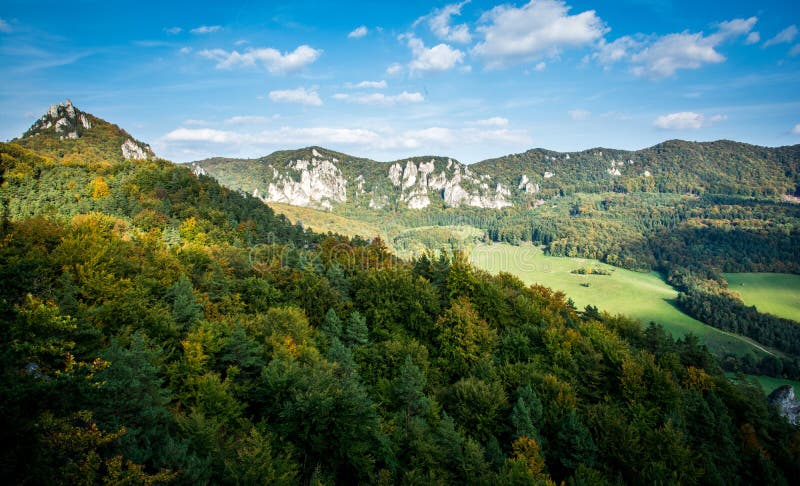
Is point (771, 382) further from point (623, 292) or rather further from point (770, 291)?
point (770, 291)

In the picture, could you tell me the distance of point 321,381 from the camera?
19906mm

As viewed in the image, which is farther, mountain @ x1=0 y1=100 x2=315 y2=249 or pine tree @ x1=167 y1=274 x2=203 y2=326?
mountain @ x1=0 y1=100 x2=315 y2=249

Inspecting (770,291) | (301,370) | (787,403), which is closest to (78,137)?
(301,370)

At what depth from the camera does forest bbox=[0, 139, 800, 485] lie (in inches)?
514

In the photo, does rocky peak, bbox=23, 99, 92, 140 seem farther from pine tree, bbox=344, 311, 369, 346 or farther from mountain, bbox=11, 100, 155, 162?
pine tree, bbox=344, 311, 369, 346

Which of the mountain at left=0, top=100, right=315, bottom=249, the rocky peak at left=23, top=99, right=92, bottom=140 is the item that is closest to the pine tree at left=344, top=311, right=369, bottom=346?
the mountain at left=0, top=100, right=315, bottom=249

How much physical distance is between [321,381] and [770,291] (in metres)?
190

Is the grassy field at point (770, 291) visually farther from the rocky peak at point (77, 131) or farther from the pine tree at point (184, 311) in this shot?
the rocky peak at point (77, 131)

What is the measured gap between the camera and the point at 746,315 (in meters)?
114

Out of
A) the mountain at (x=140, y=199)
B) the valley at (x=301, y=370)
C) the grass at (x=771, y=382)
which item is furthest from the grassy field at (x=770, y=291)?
the mountain at (x=140, y=199)

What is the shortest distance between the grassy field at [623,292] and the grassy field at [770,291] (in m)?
23.7

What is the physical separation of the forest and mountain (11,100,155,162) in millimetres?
72022

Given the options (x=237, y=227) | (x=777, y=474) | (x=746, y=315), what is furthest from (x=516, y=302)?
(x=746, y=315)

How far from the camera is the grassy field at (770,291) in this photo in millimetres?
123250
